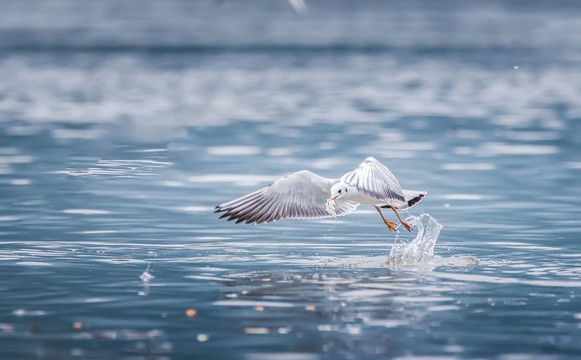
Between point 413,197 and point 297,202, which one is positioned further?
point 297,202

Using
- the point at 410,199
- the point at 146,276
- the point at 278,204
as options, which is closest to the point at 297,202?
the point at 278,204

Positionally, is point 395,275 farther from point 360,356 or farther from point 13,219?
point 13,219

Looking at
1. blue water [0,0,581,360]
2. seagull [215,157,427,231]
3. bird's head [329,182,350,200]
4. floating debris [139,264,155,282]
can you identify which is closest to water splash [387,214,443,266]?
blue water [0,0,581,360]

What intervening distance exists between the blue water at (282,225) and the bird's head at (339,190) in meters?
0.88

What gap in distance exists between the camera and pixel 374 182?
14875 mm

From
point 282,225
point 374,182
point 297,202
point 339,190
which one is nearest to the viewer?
point 374,182

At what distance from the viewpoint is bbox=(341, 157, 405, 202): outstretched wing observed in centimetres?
1483

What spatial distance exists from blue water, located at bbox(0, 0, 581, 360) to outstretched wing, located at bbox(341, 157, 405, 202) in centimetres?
94

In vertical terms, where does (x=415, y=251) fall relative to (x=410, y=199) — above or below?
below

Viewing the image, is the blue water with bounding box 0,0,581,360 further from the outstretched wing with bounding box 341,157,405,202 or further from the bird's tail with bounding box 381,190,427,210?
the outstretched wing with bounding box 341,157,405,202

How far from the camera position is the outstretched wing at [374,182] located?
14828 millimetres

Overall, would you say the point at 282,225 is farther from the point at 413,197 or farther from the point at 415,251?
the point at 413,197

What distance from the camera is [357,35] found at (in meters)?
109

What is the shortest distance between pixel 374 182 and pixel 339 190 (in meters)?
0.53
